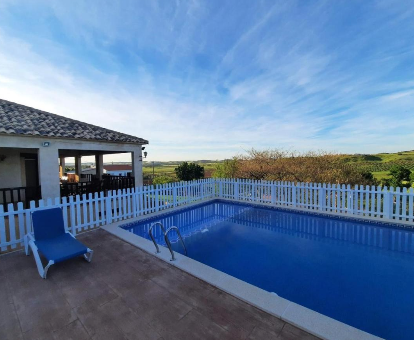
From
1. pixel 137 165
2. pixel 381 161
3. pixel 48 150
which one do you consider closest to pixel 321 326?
pixel 48 150

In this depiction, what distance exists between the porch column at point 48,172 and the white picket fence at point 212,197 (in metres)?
0.75

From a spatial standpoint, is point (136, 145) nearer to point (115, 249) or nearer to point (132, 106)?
point (132, 106)

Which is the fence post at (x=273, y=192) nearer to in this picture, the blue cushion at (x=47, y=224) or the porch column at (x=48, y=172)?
the blue cushion at (x=47, y=224)

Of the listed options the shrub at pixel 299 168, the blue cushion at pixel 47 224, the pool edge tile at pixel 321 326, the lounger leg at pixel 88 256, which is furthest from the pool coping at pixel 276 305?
the shrub at pixel 299 168

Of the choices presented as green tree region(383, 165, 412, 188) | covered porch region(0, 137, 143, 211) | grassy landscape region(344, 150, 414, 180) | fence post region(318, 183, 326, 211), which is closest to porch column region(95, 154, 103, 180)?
covered porch region(0, 137, 143, 211)

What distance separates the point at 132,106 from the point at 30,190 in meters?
7.78

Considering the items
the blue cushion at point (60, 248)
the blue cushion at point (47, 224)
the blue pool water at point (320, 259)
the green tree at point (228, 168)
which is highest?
the green tree at point (228, 168)

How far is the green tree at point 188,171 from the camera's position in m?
19.2

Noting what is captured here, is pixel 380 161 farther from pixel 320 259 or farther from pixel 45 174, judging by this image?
pixel 45 174

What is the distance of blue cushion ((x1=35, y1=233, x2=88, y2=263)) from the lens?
3832mm

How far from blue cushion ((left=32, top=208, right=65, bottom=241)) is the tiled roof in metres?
4.50

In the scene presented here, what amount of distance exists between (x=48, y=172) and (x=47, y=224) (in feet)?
14.5

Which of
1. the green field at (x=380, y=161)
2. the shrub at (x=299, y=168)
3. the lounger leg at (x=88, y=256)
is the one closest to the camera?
the lounger leg at (x=88, y=256)

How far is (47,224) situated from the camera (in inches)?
185
